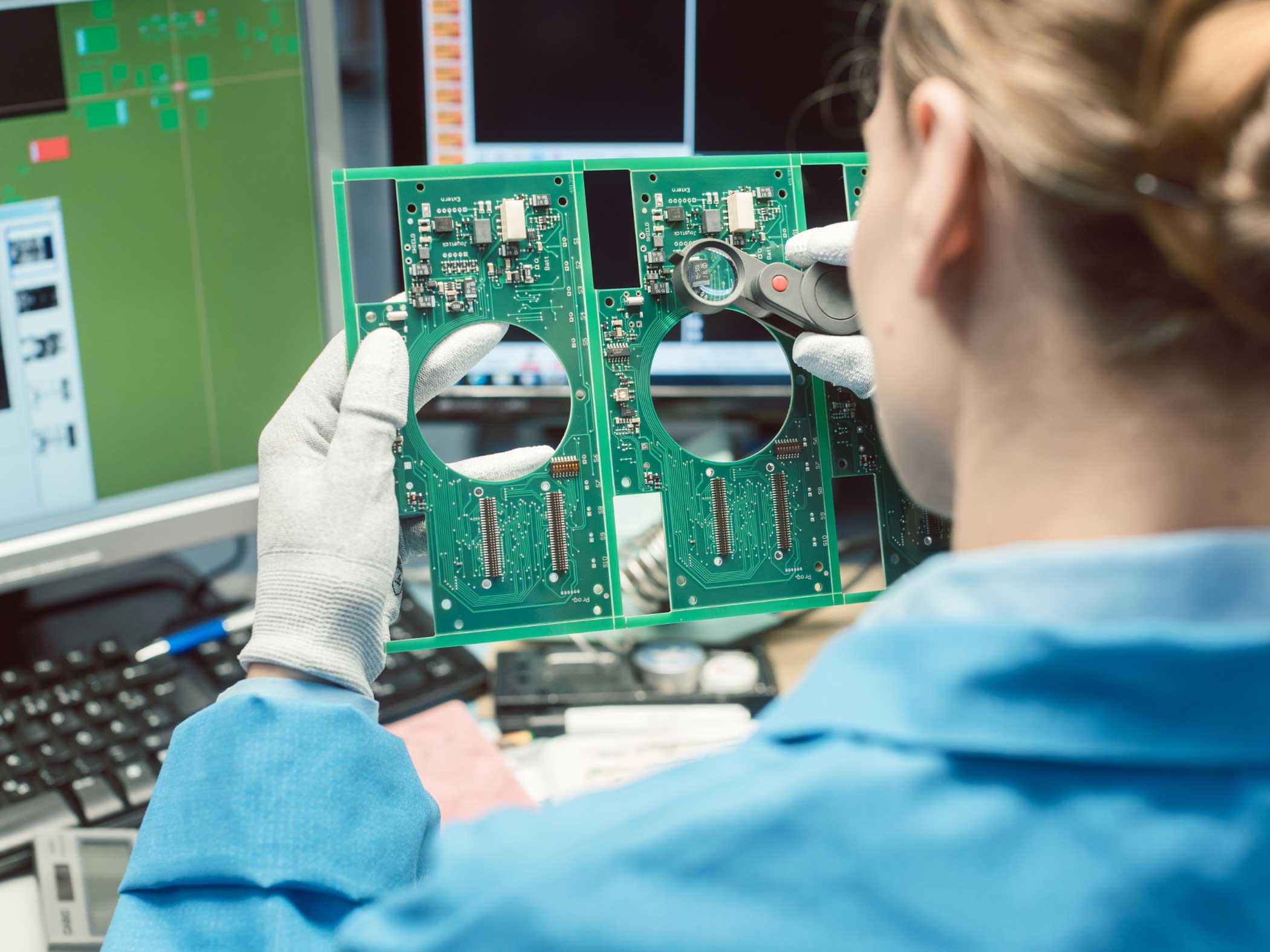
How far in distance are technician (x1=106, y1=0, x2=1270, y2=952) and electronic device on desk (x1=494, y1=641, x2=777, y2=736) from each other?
534mm

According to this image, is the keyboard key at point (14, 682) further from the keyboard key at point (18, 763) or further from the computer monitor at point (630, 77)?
the computer monitor at point (630, 77)

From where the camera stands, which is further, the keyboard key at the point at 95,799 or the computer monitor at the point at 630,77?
the computer monitor at the point at 630,77

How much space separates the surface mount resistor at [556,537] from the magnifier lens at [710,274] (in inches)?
6.8

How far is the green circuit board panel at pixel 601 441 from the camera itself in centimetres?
76

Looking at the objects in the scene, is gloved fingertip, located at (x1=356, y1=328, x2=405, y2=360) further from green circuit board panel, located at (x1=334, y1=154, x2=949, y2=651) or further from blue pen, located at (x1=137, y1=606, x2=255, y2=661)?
blue pen, located at (x1=137, y1=606, x2=255, y2=661)

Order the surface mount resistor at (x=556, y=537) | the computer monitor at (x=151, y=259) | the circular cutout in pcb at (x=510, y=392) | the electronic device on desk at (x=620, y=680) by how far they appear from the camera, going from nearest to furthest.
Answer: the surface mount resistor at (x=556, y=537) < the computer monitor at (x=151, y=259) < the electronic device on desk at (x=620, y=680) < the circular cutout in pcb at (x=510, y=392)

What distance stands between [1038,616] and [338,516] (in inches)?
16.9

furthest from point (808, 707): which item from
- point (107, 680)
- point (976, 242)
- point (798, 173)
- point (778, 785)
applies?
point (107, 680)

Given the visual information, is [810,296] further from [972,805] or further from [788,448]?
[972,805]

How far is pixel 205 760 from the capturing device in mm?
625

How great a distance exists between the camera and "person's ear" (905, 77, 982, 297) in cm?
42

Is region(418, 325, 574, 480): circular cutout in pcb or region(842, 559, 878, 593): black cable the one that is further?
region(418, 325, 574, 480): circular cutout in pcb

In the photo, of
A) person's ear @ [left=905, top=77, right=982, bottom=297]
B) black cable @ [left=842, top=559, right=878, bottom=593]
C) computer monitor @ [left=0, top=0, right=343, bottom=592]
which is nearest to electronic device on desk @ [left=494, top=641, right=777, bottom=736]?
black cable @ [left=842, top=559, right=878, bottom=593]

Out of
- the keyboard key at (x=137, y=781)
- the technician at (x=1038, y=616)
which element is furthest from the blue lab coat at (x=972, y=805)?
the keyboard key at (x=137, y=781)
